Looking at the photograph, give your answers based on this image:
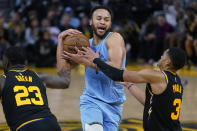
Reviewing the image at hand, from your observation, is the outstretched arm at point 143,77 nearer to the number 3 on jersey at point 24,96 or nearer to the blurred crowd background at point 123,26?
the number 3 on jersey at point 24,96

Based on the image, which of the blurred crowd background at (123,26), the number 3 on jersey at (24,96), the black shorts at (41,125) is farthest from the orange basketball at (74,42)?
the blurred crowd background at (123,26)

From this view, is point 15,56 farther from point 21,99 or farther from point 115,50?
point 115,50

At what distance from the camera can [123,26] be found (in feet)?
45.6

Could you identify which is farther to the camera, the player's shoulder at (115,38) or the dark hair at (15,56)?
the player's shoulder at (115,38)

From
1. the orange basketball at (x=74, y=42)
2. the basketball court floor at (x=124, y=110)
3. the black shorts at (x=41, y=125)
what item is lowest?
the basketball court floor at (x=124, y=110)

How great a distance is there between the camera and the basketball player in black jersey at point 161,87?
11.7 ft

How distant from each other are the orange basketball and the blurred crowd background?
806 centimetres

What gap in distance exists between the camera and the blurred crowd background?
1273cm

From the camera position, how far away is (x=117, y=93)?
4.11 metres

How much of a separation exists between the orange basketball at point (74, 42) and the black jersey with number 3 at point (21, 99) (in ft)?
2.56

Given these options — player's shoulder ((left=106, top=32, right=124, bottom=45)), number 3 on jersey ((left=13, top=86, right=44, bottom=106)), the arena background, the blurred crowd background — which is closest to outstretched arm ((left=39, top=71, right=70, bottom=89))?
number 3 on jersey ((left=13, top=86, right=44, bottom=106))

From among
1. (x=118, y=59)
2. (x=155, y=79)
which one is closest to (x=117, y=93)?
(x=118, y=59)

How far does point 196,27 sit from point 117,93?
28.5 feet

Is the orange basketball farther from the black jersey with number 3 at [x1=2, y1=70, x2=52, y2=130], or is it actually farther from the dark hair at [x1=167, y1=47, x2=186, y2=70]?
the dark hair at [x1=167, y1=47, x2=186, y2=70]
